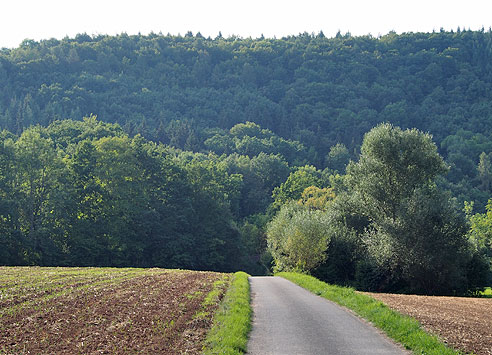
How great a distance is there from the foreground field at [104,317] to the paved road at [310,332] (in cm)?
206

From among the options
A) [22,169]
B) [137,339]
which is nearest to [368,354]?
[137,339]

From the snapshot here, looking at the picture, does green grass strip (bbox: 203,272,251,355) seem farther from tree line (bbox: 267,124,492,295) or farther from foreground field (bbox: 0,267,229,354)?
tree line (bbox: 267,124,492,295)

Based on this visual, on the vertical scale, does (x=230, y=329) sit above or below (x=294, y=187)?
below

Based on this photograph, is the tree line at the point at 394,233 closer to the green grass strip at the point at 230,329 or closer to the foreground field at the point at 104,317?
the foreground field at the point at 104,317

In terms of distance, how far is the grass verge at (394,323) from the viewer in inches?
660

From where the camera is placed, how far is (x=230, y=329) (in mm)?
18641

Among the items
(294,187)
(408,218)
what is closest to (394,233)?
(408,218)

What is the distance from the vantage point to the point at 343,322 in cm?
2164

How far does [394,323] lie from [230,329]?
6.22m

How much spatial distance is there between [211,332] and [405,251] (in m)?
37.8

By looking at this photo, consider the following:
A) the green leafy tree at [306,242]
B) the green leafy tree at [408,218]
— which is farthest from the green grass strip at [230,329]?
the green leafy tree at [306,242]

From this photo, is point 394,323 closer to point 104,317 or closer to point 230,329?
point 230,329

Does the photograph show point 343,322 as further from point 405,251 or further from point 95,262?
point 95,262

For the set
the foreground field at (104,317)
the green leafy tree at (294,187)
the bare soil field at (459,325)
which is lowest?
the foreground field at (104,317)
